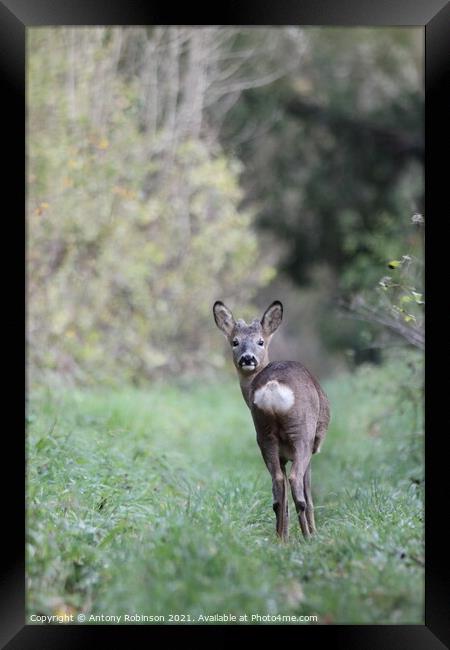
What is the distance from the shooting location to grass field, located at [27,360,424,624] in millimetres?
→ 4398

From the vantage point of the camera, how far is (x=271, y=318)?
246 inches

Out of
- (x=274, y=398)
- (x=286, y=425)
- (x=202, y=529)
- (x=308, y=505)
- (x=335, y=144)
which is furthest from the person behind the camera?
(x=335, y=144)

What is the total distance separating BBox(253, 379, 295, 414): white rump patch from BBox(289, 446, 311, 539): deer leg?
1.01ft

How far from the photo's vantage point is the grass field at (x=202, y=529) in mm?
4398

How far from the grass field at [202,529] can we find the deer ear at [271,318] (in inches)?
44.7

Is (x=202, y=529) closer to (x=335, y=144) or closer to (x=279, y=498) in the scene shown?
(x=279, y=498)

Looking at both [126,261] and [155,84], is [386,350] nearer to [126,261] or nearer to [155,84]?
[126,261]

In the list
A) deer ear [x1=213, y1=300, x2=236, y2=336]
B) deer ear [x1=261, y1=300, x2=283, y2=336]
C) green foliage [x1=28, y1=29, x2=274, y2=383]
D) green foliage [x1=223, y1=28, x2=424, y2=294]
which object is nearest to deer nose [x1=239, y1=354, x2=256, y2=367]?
deer ear [x1=261, y1=300, x2=283, y2=336]

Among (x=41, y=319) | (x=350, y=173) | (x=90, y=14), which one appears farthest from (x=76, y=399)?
(x=350, y=173)

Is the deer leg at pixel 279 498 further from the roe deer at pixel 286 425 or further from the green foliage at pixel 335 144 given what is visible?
the green foliage at pixel 335 144

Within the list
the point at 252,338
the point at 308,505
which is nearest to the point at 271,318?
the point at 252,338

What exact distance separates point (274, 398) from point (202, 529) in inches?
32.0

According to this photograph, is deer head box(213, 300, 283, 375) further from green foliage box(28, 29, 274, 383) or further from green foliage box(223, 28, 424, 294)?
green foliage box(223, 28, 424, 294)

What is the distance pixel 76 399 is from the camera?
34.8 feet
